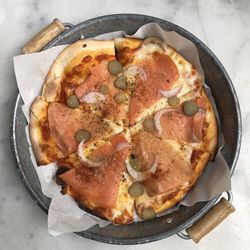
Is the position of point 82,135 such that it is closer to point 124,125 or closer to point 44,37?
point 124,125

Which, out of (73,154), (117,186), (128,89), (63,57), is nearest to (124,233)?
(117,186)

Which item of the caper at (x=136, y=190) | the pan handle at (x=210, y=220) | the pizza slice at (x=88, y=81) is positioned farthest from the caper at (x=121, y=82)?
the pan handle at (x=210, y=220)

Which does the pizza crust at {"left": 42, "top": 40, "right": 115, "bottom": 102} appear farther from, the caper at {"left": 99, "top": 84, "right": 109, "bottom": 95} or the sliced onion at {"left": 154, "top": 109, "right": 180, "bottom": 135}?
the sliced onion at {"left": 154, "top": 109, "right": 180, "bottom": 135}

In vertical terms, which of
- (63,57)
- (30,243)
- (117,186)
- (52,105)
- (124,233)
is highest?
(63,57)

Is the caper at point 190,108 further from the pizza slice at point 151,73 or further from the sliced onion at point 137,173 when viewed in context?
the sliced onion at point 137,173

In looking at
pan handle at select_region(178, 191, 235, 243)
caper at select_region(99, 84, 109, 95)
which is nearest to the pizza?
caper at select_region(99, 84, 109, 95)

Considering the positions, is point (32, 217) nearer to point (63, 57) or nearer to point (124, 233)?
point (124, 233)
